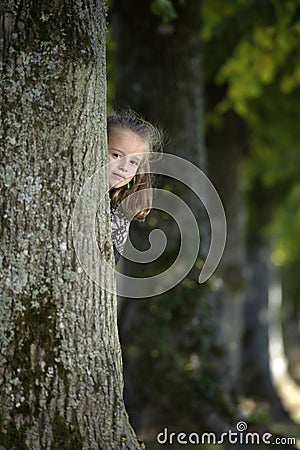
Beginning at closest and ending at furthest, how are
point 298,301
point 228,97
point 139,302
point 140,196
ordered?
point 140,196 → point 139,302 → point 228,97 → point 298,301

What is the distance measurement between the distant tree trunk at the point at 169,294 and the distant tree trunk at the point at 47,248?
380 cm

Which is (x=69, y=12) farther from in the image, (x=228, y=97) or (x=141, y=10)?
(x=228, y=97)

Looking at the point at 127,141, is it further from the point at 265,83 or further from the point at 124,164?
the point at 265,83

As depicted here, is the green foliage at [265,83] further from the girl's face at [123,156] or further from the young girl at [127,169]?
the girl's face at [123,156]

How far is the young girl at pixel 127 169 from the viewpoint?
4008mm

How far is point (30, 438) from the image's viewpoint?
3217 mm

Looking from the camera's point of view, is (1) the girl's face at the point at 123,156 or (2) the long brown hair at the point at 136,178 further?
(2) the long brown hair at the point at 136,178

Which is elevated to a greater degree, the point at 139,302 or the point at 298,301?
the point at 298,301

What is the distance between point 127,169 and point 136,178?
0.26 m

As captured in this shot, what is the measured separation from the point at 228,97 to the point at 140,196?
703cm

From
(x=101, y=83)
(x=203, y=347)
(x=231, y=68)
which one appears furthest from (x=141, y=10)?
(x=101, y=83)

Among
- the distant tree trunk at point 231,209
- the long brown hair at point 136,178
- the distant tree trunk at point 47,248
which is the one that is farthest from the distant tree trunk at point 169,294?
the distant tree trunk at point 47,248

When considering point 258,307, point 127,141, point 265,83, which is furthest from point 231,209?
point 127,141

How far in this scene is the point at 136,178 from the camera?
426cm
